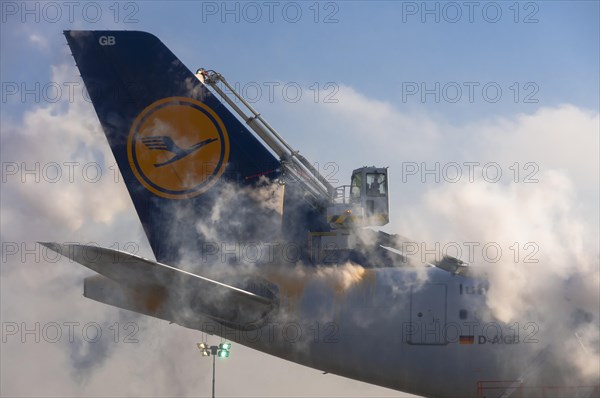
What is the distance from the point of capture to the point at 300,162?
34.4m

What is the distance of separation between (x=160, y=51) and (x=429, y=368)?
16.2 metres

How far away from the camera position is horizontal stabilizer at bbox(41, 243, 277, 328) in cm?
2673

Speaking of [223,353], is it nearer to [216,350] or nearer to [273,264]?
[216,350]

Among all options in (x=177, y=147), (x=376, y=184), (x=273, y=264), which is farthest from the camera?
(x=376, y=184)

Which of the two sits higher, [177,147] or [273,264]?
[177,147]

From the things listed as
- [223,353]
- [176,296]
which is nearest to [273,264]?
[176,296]

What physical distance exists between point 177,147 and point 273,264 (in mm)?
6415

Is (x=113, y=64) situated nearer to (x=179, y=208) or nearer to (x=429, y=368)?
(x=179, y=208)

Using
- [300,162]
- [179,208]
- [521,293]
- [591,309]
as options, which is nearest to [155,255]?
[179,208]

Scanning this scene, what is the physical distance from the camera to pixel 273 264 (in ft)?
101

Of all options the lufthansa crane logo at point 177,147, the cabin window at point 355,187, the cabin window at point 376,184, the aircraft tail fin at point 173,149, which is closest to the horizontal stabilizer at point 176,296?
the aircraft tail fin at point 173,149

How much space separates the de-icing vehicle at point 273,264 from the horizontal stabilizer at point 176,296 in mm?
52

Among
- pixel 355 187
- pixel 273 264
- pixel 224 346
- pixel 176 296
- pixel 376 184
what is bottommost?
pixel 224 346

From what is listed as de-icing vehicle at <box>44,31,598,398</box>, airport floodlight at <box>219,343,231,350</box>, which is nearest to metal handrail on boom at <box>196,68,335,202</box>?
de-icing vehicle at <box>44,31,598,398</box>
